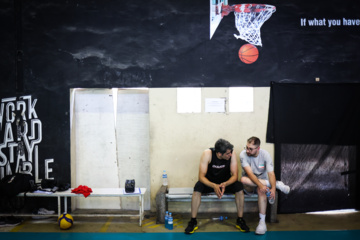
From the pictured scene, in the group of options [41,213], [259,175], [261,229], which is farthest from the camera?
[41,213]

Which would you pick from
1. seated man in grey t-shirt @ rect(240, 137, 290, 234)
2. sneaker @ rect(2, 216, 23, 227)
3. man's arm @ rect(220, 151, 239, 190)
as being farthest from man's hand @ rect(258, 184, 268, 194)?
sneaker @ rect(2, 216, 23, 227)

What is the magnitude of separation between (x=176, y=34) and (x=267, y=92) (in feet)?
5.89

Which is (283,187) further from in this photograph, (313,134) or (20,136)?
Answer: (20,136)

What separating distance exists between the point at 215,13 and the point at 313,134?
8.48 ft

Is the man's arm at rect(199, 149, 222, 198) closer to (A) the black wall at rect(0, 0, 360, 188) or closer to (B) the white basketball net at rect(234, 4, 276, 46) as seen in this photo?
(A) the black wall at rect(0, 0, 360, 188)

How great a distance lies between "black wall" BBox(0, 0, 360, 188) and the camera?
5.07m

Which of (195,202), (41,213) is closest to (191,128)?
(195,202)

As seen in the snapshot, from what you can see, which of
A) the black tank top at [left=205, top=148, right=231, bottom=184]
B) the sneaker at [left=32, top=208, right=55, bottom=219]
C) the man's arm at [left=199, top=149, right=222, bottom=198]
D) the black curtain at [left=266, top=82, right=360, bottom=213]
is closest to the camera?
the man's arm at [left=199, top=149, right=222, bottom=198]

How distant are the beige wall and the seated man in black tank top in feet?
1.82

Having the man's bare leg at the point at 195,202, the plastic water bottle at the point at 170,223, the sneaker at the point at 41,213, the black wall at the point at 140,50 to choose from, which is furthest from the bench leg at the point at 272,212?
the sneaker at the point at 41,213

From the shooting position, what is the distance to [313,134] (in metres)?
5.07

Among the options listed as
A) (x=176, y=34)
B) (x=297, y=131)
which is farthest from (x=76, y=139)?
(x=297, y=131)

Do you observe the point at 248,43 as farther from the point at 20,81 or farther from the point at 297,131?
the point at 20,81

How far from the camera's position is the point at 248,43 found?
5102mm
